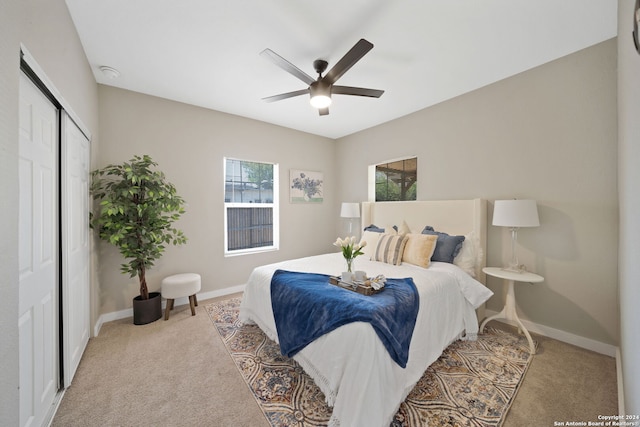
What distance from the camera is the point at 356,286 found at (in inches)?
75.1

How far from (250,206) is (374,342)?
126 inches

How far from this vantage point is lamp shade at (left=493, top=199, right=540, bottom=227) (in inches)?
88.7

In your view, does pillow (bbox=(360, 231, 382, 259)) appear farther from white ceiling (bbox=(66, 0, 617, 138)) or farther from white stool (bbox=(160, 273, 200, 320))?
white stool (bbox=(160, 273, 200, 320))

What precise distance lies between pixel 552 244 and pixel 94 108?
5.09 metres

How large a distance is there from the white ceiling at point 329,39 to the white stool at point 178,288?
7.71ft

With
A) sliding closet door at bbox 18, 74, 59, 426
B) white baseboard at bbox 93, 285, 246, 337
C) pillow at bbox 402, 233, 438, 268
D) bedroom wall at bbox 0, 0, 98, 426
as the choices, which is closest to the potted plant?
white baseboard at bbox 93, 285, 246, 337

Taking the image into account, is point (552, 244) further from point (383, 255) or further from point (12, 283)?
point (12, 283)

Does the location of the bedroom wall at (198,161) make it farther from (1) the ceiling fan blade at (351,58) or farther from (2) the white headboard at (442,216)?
(1) the ceiling fan blade at (351,58)

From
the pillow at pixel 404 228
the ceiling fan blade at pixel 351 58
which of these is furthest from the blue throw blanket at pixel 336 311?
the ceiling fan blade at pixel 351 58

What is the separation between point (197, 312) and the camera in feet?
10.0

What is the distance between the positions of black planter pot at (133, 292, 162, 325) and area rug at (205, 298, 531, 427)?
99cm

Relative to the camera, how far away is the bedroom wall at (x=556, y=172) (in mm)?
2154

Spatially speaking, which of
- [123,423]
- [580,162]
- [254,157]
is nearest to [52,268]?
[123,423]

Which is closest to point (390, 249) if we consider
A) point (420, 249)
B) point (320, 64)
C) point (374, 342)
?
point (420, 249)
